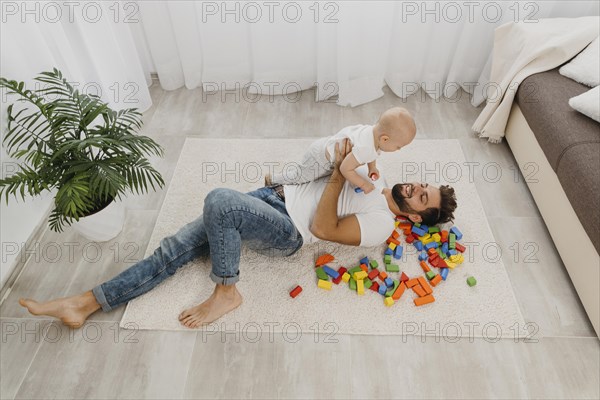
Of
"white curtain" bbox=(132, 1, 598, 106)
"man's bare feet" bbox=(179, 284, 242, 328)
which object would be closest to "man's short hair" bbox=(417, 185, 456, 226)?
"man's bare feet" bbox=(179, 284, 242, 328)

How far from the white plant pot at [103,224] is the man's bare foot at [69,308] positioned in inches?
11.7

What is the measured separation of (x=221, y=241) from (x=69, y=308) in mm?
637

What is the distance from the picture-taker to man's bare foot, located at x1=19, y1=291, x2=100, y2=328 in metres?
1.58

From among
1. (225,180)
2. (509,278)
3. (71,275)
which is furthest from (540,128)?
(71,275)

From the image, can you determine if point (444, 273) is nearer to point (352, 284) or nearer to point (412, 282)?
point (412, 282)

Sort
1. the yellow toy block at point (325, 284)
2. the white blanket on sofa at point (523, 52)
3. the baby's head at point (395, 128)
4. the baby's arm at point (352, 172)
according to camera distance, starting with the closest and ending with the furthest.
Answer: the baby's head at point (395, 128) → the baby's arm at point (352, 172) → the yellow toy block at point (325, 284) → the white blanket on sofa at point (523, 52)

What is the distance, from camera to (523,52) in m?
2.14

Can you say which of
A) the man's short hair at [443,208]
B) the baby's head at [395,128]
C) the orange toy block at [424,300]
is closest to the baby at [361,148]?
the baby's head at [395,128]

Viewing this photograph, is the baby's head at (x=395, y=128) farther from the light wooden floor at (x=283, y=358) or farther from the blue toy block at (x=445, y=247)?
the light wooden floor at (x=283, y=358)

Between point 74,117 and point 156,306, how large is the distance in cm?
78

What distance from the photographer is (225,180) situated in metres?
2.21

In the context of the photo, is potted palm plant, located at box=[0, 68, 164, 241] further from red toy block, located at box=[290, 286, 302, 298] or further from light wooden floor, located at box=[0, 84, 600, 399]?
red toy block, located at box=[290, 286, 302, 298]

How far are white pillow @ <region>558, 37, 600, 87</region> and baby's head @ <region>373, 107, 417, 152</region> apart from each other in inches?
42.3

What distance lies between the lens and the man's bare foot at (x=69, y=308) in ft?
5.19
